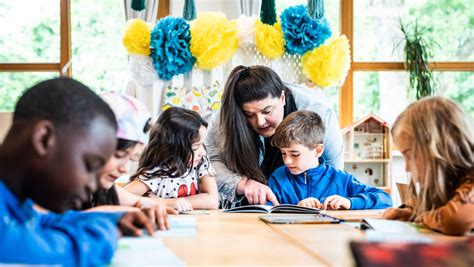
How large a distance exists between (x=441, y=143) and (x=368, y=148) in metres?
3.57

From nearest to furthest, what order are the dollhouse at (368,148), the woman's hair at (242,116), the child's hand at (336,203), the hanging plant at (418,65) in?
the child's hand at (336,203)
the woman's hair at (242,116)
the dollhouse at (368,148)
the hanging plant at (418,65)

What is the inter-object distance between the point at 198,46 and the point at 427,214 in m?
2.69

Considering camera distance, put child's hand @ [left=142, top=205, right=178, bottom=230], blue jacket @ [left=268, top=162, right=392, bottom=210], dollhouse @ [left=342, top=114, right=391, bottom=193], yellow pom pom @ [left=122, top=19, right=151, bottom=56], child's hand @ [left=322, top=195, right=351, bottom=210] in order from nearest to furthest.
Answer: child's hand @ [left=142, top=205, right=178, bottom=230], child's hand @ [left=322, top=195, right=351, bottom=210], blue jacket @ [left=268, top=162, right=392, bottom=210], yellow pom pom @ [left=122, top=19, right=151, bottom=56], dollhouse @ [left=342, top=114, right=391, bottom=193]

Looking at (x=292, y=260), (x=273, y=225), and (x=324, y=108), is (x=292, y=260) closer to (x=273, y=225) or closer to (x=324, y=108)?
(x=273, y=225)

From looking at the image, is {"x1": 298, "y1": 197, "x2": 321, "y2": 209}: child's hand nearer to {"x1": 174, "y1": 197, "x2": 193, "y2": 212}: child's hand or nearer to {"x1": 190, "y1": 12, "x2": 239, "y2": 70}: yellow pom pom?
{"x1": 174, "y1": 197, "x2": 193, "y2": 212}: child's hand

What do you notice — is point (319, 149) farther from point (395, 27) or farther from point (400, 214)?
point (395, 27)

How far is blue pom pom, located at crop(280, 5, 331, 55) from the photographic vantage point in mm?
3857

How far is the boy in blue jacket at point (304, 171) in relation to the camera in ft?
8.07

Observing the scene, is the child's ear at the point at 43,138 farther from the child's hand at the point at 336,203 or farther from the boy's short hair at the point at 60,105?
the child's hand at the point at 336,203

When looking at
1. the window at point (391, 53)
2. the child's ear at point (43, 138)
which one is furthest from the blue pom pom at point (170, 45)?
the child's ear at point (43, 138)

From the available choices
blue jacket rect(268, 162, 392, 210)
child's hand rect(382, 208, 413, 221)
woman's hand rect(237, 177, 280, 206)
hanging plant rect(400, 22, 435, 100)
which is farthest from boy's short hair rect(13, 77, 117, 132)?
hanging plant rect(400, 22, 435, 100)

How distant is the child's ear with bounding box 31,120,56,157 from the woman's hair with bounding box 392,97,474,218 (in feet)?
2.69

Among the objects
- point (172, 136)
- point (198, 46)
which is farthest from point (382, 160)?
point (172, 136)

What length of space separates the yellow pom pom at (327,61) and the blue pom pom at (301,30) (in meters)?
0.06
